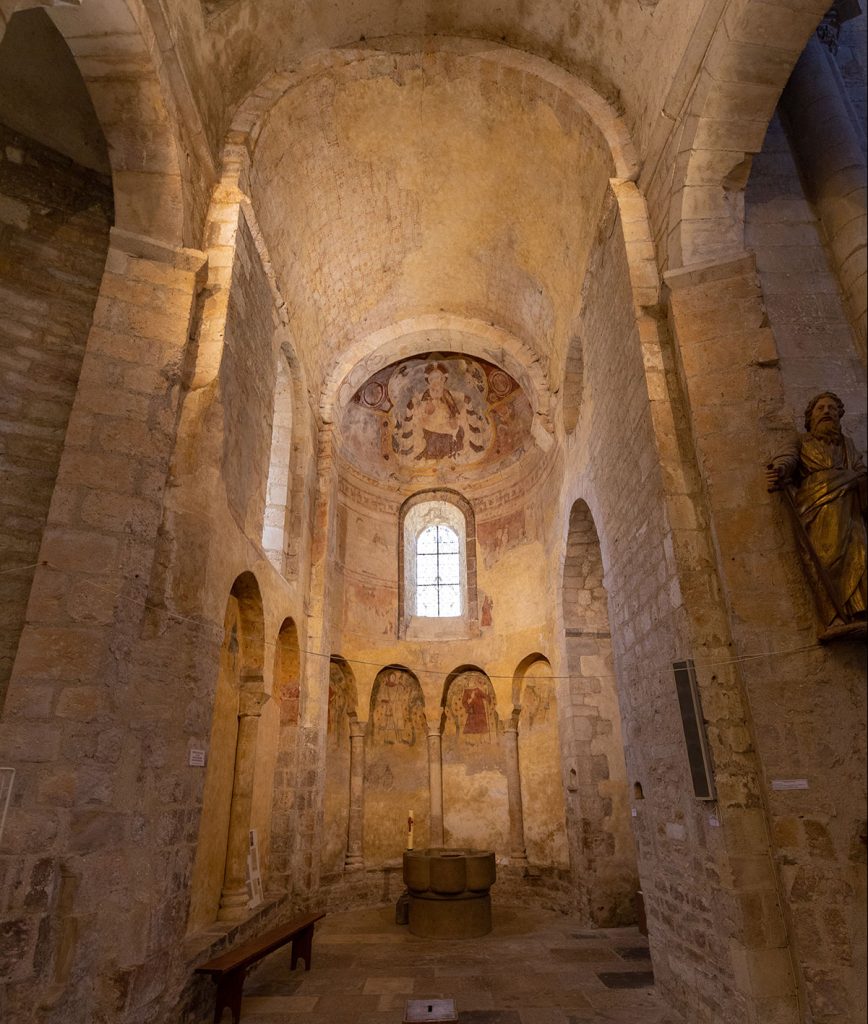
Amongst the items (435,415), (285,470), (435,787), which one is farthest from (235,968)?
(435,415)

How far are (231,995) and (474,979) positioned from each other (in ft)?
7.25

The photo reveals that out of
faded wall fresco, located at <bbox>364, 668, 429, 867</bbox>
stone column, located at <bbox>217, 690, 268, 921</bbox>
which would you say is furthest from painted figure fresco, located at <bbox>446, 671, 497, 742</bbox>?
stone column, located at <bbox>217, 690, 268, 921</bbox>

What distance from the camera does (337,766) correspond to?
10742 mm

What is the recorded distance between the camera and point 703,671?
4.52 metres

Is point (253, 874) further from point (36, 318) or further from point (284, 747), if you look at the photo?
point (36, 318)

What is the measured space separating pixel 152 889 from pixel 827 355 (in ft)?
19.6

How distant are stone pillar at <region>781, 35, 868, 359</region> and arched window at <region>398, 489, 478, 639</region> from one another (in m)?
8.47

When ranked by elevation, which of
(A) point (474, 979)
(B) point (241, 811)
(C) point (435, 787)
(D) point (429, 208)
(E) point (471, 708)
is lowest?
(A) point (474, 979)

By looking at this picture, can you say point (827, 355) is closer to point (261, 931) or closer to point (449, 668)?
point (261, 931)

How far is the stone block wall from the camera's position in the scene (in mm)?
4670

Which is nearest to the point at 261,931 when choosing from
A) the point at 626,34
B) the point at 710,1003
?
the point at 710,1003

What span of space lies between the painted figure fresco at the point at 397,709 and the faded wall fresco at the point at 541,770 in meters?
1.85

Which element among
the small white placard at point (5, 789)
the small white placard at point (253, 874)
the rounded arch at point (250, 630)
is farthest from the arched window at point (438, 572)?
the small white placard at point (5, 789)

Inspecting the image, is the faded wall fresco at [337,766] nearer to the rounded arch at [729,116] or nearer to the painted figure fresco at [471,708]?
the painted figure fresco at [471,708]
